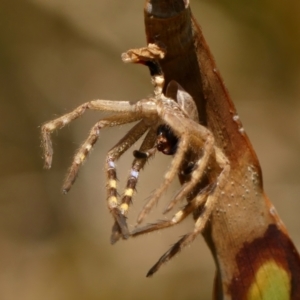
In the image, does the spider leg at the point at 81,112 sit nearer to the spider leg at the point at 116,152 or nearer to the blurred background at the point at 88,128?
the spider leg at the point at 116,152

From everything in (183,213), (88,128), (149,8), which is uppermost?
(149,8)

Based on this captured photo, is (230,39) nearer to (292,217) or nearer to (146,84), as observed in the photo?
(146,84)

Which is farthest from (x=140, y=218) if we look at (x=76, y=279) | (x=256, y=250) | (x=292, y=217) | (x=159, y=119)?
(x=292, y=217)

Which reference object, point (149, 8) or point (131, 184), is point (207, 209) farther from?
point (149, 8)

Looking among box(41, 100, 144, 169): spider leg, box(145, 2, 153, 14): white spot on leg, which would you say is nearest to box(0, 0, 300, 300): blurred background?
box(41, 100, 144, 169): spider leg

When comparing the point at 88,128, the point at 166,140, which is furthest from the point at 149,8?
the point at 88,128

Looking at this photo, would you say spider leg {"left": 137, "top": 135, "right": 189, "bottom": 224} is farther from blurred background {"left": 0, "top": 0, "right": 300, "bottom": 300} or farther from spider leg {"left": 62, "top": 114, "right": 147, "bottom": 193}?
blurred background {"left": 0, "top": 0, "right": 300, "bottom": 300}
